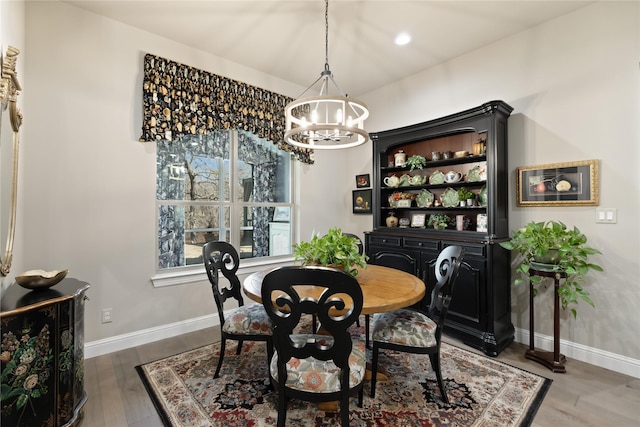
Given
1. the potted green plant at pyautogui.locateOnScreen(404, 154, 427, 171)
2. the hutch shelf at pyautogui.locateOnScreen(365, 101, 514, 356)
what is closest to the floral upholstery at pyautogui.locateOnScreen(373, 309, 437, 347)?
the hutch shelf at pyautogui.locateOnScreen(365, 101, 514, 356)

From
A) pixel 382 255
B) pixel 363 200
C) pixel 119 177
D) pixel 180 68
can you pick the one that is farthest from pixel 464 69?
Result: pixel 119 177

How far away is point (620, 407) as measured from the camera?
6.13 ft

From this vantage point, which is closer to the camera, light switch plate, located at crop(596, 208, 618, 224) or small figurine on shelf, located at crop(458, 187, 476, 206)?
light switch plate, located at crop(596, 208, 618, 224)

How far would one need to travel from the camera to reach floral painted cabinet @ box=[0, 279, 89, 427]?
1.40 m

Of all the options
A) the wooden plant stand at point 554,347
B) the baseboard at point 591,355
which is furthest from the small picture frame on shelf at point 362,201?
the baseboard at point 591,355

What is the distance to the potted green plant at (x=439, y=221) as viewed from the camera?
10.7 feet

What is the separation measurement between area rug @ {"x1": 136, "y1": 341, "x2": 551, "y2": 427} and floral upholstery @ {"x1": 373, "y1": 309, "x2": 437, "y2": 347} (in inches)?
16.0

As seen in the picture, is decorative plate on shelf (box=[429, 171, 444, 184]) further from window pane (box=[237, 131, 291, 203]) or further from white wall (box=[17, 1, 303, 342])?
white wall (box=[17, 1, 303, 342])

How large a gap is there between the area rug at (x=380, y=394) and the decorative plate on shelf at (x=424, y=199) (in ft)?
5.41

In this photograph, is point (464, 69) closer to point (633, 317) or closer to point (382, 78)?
point (382, 78)

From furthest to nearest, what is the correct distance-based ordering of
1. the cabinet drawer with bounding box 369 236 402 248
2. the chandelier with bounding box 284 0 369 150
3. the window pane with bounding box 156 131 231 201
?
the cabinet drawer with bounding box 369 236 402 248 < the window pane with bounding box 156 131 231 201 < the chandelier with bounding box 284 0 369 150

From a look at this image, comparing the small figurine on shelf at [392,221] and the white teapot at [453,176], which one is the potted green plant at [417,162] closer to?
the white teapot at [453,176]

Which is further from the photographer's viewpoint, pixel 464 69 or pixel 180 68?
pixel 464 69

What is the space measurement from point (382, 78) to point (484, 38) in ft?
4.11
